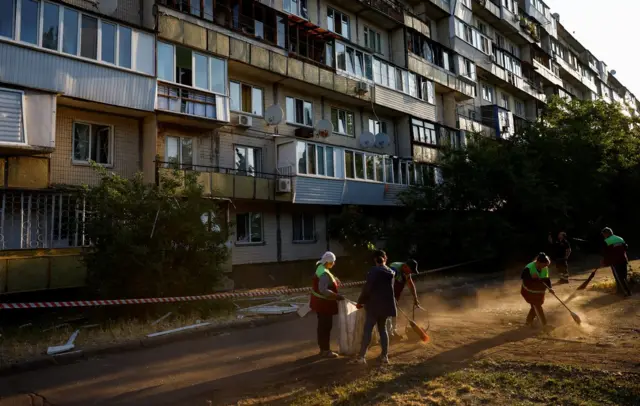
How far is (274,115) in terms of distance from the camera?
19312 millimetres

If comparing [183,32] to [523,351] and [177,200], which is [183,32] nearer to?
[177,200]

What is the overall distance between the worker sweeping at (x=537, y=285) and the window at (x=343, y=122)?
15.4 metres

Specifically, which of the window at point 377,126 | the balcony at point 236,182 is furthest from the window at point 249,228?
the window at point 377,126

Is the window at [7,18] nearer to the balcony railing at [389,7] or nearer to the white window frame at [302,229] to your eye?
the white window frame at [302,229]

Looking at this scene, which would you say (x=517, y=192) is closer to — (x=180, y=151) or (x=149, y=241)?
(x=180, y=151)

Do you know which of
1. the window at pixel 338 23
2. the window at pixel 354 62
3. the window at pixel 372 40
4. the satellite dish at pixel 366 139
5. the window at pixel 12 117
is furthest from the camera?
the window at pixel 372 40

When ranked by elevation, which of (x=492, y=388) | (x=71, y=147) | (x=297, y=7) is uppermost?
(x=297, y=7)

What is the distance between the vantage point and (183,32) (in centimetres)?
1658

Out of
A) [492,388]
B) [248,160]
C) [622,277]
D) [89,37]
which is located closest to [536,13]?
[248,160]

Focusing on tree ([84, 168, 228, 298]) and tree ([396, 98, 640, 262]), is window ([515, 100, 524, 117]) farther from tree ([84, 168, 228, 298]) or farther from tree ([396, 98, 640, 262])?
tree ([84, 168, 228, 298])

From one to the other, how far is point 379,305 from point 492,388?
188cm

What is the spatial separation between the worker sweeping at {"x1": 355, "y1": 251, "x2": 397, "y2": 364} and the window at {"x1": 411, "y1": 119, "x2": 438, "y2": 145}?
68.1 feet

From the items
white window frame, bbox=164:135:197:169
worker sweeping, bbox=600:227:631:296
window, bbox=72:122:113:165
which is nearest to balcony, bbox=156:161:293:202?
white window frame, bbox=164:135:197:169

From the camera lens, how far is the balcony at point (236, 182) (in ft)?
53.7
